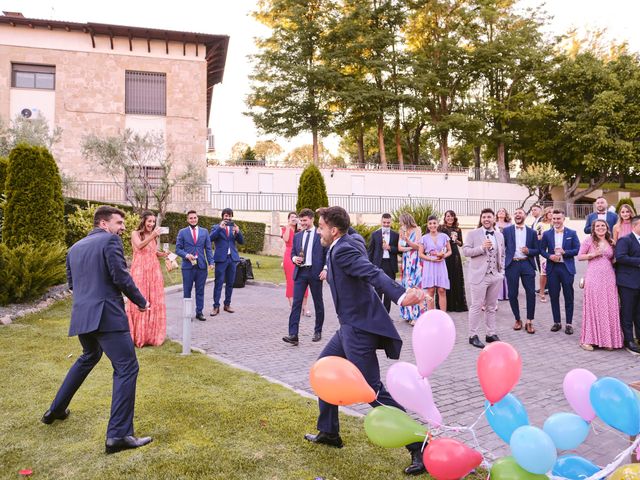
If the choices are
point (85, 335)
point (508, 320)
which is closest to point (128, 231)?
point (508, 320)

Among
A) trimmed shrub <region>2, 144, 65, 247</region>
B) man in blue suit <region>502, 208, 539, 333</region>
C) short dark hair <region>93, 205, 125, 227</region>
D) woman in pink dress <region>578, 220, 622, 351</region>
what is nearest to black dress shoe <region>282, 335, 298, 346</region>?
man in blue suit <region>502, 208, 539, 333</region>

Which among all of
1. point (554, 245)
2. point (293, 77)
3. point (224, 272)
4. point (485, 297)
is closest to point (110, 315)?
point (485, 297)

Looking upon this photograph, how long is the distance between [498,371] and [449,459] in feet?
1.95

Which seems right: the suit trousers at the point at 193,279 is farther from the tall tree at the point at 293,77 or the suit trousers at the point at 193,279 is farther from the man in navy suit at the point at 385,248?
the tall tree at the point at 293,77

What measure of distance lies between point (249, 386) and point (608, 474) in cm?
372

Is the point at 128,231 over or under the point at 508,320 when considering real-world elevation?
over

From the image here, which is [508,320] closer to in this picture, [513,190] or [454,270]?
[454,270]

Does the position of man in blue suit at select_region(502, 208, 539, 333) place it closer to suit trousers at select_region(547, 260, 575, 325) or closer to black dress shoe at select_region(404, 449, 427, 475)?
suit trousers at select_region(547, 260, 575, 325)

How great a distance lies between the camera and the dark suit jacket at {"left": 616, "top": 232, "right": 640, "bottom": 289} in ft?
24.8

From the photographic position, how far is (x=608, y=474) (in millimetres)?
2936

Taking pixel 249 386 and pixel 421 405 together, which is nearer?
pixel 421 405

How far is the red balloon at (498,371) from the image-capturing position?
310 cm

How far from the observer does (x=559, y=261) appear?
28.4ft

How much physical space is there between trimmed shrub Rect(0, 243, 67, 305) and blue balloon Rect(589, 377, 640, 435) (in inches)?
422
